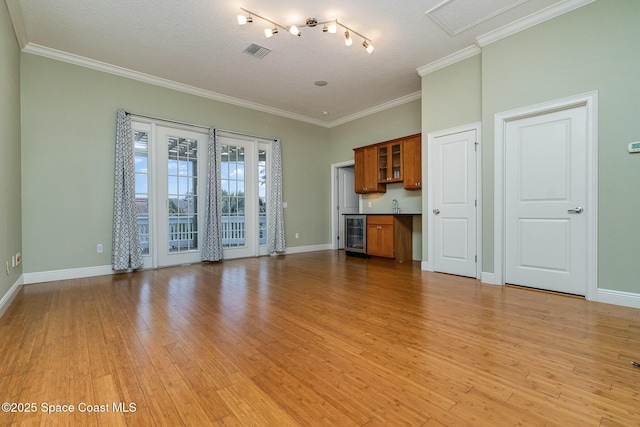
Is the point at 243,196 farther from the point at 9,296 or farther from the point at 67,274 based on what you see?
the point at 9,296

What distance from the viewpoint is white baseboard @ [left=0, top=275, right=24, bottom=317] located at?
2792 millimetres

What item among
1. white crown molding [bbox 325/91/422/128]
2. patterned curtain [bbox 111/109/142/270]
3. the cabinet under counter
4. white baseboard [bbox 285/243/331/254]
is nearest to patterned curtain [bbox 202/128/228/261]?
patterned curtain [bbox 111/109/142/270]

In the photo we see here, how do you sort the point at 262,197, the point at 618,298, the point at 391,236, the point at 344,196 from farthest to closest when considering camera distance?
the point at 344,196 < the point at 262,197 < the point at 391,236 < the point at 618,298

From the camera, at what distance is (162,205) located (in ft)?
16.5

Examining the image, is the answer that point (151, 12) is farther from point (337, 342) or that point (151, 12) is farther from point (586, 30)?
point (586, 30)

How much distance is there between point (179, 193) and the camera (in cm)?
527

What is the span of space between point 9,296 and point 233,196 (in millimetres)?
3528

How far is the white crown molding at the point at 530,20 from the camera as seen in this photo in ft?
10.3

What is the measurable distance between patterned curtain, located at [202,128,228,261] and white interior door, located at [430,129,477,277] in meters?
3.89

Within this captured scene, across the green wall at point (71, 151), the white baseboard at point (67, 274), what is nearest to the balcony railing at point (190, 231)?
the green wall at point (71, 151)

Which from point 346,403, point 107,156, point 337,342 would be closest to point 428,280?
point 337,342

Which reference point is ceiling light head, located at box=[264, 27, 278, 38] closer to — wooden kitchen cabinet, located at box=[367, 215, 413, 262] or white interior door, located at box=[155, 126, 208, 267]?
white interior door, located at box=[155, 126, 208, 267]

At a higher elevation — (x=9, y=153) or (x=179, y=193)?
(x=9, y=153)

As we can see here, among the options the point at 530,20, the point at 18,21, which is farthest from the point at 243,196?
the point at 530,20
